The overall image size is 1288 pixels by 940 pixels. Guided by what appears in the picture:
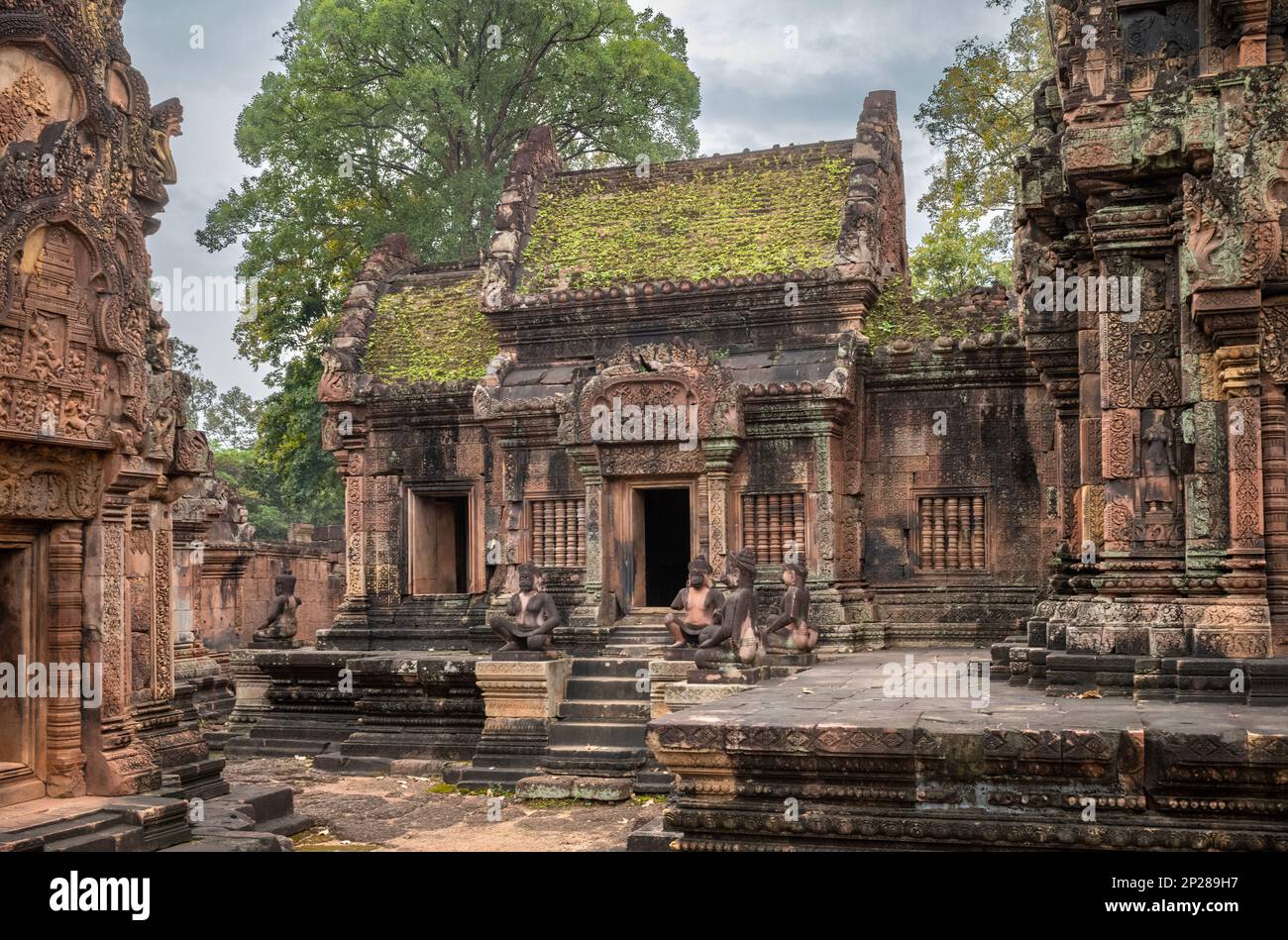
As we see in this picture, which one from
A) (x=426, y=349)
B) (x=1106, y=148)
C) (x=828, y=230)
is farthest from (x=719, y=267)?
(x=1106, y=148)

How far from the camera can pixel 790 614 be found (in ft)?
41.7

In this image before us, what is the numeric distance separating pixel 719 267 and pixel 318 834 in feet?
27.2

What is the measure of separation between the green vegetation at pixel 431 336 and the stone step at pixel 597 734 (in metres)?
5.27

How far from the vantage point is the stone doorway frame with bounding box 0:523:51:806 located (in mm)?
7398

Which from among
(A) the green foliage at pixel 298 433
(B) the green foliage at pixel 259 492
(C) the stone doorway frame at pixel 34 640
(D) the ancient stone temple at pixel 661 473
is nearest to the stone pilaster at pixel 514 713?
(D) the ancient stone temple at pixel 661 473

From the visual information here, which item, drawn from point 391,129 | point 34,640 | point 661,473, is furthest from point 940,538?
point 391,129

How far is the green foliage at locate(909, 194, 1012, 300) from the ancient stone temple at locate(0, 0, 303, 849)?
17.6m

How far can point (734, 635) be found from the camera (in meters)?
12.4

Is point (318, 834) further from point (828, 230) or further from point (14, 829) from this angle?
point (828, 230)

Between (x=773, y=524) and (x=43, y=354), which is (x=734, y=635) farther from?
(x=43, y=354)

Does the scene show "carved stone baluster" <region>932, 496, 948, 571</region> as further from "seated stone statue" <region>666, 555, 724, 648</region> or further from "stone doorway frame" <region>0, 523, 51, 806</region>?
"stone doorway frame" <region>0, 523, 51, 806</region>

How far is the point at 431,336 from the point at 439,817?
7.76 metres

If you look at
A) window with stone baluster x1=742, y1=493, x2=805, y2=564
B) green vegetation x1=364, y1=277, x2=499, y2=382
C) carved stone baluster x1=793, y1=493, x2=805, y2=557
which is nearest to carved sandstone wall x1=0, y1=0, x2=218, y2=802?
window with stone baluster x1=742, y1=493, x2=805, y2=564

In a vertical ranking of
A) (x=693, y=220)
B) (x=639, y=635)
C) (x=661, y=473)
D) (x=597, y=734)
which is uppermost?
(x=693, y=220)
